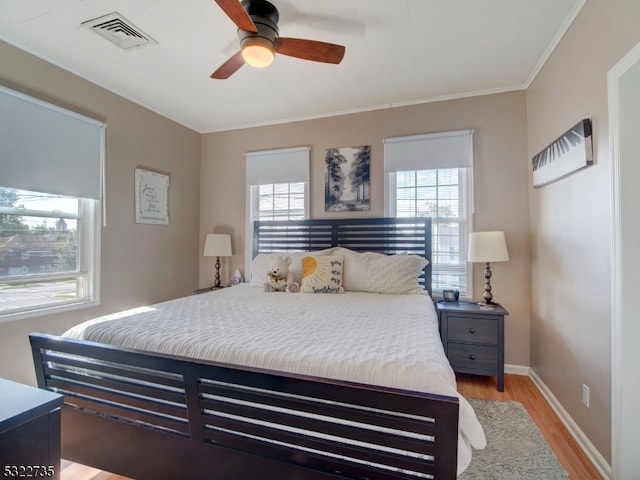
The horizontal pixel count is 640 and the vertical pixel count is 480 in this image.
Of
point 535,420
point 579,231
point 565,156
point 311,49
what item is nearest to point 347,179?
point 311,49

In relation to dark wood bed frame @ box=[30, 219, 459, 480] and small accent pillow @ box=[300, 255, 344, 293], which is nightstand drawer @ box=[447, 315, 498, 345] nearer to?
small accent pillow @ box=[300, 255, 344, 293]

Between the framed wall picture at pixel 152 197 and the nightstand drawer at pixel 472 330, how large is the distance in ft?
10.7

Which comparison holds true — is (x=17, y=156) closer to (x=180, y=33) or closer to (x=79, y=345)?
(x=180, y=33)

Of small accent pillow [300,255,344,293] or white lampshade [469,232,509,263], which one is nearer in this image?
white lampshade [469,232,509,263]

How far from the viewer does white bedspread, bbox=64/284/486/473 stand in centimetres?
118

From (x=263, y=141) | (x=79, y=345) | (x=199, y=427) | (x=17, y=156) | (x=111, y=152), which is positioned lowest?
(x=199, y=427)

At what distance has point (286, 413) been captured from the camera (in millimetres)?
1242

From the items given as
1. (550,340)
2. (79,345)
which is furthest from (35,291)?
(550,340)

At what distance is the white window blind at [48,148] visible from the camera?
219cm

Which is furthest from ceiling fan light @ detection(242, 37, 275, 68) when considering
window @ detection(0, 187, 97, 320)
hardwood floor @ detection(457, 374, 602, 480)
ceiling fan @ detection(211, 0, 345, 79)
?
hardwood floor @ detection(457, 374, 602, 480)

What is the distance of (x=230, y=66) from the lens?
2098mm

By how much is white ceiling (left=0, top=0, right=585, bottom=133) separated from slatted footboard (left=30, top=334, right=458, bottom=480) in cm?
207

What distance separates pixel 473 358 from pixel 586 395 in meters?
0.87

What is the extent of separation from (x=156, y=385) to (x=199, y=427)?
295 mm
